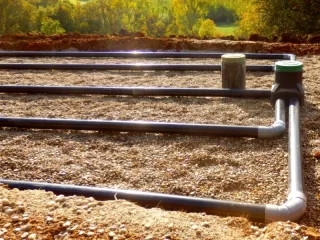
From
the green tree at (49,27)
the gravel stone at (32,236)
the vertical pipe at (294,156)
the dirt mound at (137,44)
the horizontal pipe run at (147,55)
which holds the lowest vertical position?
the gravel stone at (32,236)

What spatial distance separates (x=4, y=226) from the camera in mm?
2961

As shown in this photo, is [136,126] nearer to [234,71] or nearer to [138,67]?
[234,71]

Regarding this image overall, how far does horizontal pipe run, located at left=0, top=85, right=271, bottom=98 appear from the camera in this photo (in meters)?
6.07

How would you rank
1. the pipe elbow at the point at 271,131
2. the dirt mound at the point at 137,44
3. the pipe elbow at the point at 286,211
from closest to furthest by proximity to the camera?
the pipe elbow at the point at 286,211 → the pipe elbow at the point at 271,131 → the dirt mound at the point at 137,44

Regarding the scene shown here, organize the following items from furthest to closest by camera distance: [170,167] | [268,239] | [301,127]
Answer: [301,127] → [170,167] → [268,239]

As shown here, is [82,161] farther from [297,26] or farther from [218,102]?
[297,26]

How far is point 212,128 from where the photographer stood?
4.79 meters

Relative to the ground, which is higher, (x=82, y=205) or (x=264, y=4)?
(x=264, y=4)

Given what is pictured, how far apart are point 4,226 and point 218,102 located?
383 centimetres

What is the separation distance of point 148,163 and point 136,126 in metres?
0.75

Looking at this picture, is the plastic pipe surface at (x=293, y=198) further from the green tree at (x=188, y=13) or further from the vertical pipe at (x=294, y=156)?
the green tree at (x=188, y=13)

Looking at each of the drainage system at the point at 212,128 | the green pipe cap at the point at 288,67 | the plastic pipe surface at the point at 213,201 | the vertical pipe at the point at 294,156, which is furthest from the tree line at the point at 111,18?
the plastic pipe surface at the point at 213,201

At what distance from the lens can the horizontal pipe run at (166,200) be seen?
3.25m

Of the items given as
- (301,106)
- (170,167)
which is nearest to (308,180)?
(170,167)
